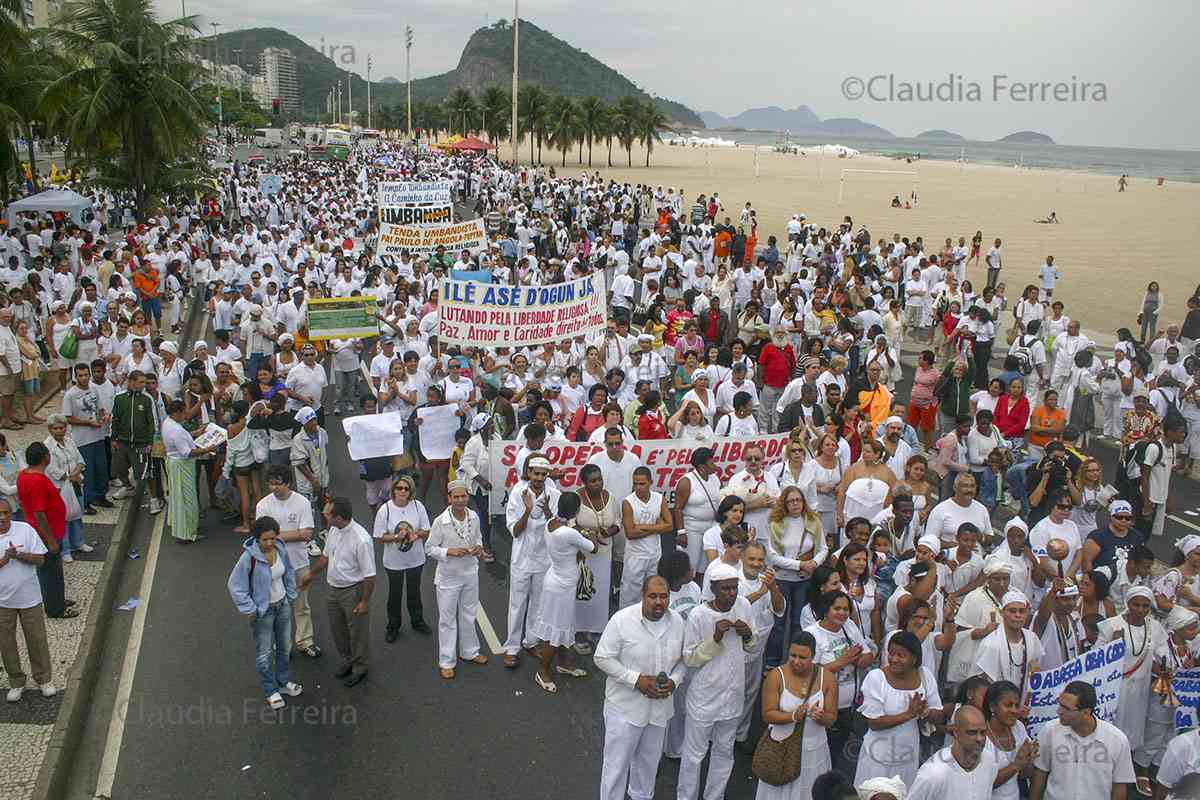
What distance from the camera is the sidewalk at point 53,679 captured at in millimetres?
6145

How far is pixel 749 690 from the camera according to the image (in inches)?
261

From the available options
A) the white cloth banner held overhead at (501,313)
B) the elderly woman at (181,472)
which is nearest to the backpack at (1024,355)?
the white cloth banner held overhead at (501,313)

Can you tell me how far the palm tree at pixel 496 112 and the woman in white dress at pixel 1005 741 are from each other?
90415mm

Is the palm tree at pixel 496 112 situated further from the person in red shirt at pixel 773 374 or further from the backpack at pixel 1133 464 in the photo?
the backpack at pixel 1133 464

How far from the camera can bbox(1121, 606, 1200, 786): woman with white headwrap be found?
6125mm

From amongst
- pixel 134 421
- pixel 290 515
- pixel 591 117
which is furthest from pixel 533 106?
pixel 290 515

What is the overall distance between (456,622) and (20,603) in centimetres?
305

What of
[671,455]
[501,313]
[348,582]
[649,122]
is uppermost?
[649,122]

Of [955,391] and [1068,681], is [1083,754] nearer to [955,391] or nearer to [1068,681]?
[1068,681]

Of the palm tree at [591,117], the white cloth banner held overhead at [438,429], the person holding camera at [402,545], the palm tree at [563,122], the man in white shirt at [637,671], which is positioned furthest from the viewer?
the palm tree at [591,117]

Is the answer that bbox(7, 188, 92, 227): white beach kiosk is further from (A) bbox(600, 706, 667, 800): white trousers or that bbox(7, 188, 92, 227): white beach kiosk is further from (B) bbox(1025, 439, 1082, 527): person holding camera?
(B) bbox(1025, 439, 1082, 527): person holding camera

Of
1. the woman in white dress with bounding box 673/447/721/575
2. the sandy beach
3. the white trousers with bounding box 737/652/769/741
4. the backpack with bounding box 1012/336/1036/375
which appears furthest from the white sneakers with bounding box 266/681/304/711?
the sandy beach

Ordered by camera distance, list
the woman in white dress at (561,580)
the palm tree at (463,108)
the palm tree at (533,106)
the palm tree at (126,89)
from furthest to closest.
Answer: the palm tree at (463,108), the palm tree at (533,106), the palm tree at (126,89), the woman in white dress at (561,580)

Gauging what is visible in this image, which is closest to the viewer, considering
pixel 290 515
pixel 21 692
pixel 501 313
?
pixel 21 692
